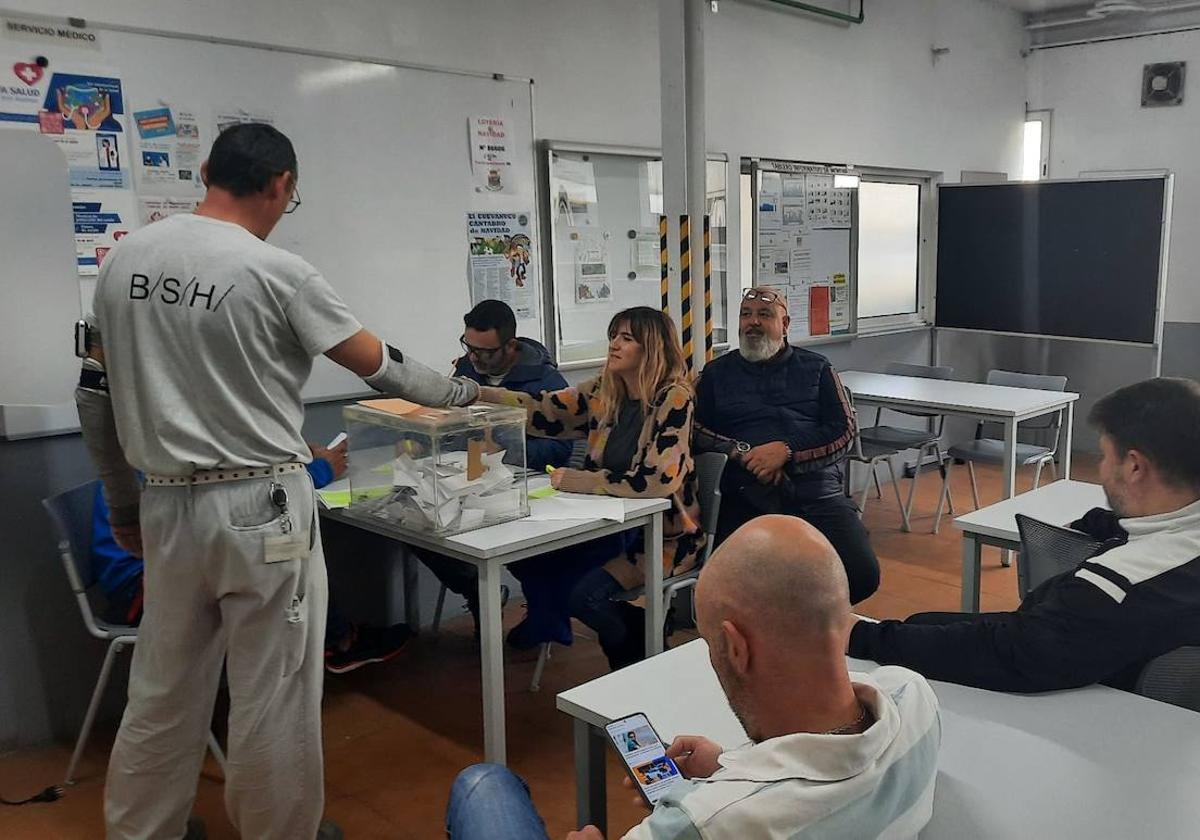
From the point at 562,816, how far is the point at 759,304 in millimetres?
1983

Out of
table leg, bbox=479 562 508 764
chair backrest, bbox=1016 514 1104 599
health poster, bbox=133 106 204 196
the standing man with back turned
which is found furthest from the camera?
health poster, bbox=133 106 204 196

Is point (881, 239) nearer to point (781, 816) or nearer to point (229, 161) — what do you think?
point (229, 161)

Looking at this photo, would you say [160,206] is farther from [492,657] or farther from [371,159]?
[492,657]

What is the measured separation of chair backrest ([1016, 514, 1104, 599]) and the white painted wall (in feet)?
18.8

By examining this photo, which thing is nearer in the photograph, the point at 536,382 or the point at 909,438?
the point at 536,382

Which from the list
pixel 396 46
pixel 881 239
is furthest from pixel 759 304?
pixel 881 239

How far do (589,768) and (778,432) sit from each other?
2.14m

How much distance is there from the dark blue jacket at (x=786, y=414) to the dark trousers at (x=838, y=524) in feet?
0.13

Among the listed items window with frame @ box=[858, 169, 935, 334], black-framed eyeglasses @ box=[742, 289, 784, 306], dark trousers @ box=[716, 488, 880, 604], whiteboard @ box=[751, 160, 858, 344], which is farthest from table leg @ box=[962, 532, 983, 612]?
window with frame @ box=[858, 169, 935, 334]

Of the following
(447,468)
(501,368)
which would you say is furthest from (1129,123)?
(447,468)

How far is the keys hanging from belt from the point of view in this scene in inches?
84.9

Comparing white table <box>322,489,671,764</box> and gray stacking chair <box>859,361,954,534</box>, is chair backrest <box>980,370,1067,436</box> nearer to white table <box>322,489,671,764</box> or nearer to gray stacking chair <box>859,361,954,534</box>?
gray stacking chair <box>859,361,954,534</box>

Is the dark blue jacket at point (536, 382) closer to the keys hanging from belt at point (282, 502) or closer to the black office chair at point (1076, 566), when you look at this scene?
the keys hanging from belt at point (282, 502)

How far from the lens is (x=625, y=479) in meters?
3.06
